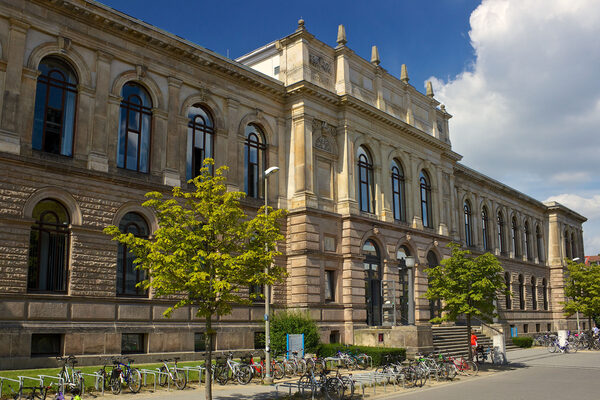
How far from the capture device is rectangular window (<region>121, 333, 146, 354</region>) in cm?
2445

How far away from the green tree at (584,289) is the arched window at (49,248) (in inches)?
1783

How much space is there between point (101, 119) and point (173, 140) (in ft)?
12.7

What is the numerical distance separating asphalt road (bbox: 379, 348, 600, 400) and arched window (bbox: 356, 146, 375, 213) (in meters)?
12.8

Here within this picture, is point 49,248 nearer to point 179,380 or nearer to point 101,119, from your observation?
point 101,119

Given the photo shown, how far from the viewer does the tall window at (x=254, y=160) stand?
3167 centimetres

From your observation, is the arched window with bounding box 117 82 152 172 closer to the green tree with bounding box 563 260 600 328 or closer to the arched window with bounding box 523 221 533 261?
the green tree with bounding box 563 260 600 328

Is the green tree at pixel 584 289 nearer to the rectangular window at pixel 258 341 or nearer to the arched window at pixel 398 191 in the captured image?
the arched window at pixel 398 191

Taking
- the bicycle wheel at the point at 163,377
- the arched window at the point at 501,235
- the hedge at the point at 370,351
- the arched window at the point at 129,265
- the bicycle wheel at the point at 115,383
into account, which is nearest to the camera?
the bicycle wheel at the point at 115,383

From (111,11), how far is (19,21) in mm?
4094

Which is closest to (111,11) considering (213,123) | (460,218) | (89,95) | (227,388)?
(89,95)

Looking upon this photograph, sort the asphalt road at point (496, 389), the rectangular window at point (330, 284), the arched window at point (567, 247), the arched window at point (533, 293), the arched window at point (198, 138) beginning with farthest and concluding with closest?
the arched window at point (567, 247) → the arched window at point (533, 293) → the rectangular window at point (330, 284) → the arched window at point (198, 138) → the asphalt road at point (496, 389)

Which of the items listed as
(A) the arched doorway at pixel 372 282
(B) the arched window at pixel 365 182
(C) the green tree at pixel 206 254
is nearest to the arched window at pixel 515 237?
(B) the arched window at pixel 365 182

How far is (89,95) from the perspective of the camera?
24688mm

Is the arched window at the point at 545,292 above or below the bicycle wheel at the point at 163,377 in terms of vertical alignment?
above
